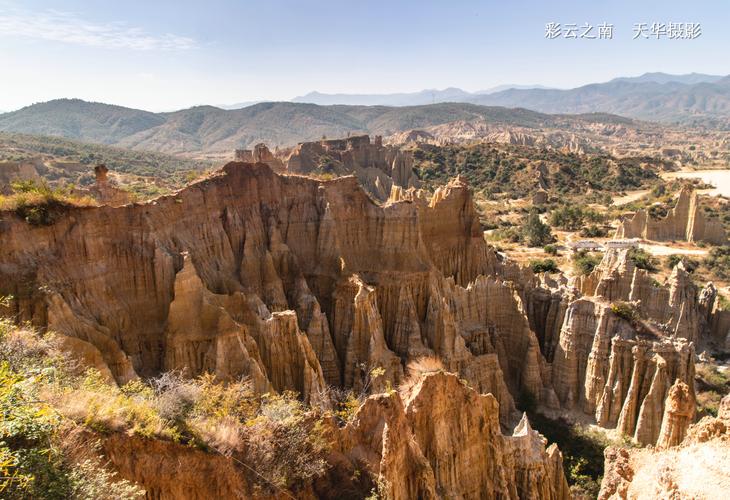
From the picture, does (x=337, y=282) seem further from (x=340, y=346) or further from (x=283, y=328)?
(x=283, y=328)

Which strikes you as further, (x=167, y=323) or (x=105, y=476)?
(x=167, y=323)

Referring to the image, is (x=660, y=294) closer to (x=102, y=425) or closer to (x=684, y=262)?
(x=684, y=262)

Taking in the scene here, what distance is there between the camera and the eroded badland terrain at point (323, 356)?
10.3 m

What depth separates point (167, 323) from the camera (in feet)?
62.3

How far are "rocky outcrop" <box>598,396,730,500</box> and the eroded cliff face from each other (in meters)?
9.63

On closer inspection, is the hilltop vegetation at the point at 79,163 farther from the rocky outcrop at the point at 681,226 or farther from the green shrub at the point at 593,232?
the rocky outcrop at the point at 681,226

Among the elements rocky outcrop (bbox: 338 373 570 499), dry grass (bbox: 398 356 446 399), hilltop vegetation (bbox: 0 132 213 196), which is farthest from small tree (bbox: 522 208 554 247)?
rocky outcrop (bbox: 338 373 570 499)

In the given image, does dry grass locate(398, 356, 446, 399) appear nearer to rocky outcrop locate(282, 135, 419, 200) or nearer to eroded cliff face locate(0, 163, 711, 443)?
eroded cliff face locate(0, 163, 711, 443)

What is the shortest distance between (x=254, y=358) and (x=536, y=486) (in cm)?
1010

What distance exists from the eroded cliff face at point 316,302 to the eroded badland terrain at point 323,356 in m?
0.09

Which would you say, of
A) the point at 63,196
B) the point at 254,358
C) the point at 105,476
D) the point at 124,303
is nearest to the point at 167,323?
the point at 124,303

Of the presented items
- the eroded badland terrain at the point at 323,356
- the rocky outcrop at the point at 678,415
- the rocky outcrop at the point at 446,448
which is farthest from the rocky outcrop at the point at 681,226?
the rocky outcrop at the point at 446,448

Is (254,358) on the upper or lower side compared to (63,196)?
lower

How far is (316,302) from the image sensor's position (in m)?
23.2
